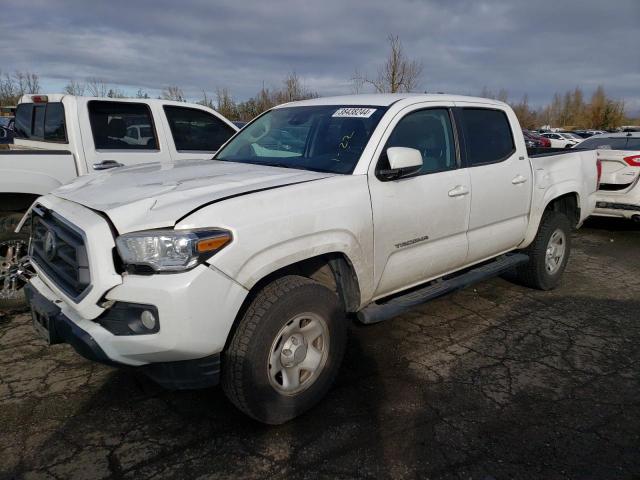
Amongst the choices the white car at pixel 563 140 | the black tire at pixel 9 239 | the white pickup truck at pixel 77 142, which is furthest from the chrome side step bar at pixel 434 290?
the white car at pixel 563 140

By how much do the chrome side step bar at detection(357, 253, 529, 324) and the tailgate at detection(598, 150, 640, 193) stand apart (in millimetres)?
3876

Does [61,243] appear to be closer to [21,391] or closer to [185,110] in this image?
[21,391]

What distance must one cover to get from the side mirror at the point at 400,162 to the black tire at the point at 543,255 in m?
2.26

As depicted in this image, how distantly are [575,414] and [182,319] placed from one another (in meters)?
2.39

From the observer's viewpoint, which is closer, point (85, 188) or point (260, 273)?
point (260, 273)

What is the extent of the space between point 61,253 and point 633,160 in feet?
25.7

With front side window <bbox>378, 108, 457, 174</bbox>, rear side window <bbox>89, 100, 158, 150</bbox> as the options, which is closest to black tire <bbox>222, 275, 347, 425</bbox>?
front side window <bbox>378, 108, 457, 174</bbox>

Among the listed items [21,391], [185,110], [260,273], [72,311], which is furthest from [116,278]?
[185,110]

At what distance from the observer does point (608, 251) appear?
23.9 feet

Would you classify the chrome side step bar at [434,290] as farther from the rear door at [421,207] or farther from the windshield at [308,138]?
the windshield at [308,138]

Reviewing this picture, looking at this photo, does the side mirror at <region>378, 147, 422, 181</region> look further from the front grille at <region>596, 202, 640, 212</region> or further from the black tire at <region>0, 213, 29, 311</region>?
the front grille at <region>596, 202, 640, 212</region>

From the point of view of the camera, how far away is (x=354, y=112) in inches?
144

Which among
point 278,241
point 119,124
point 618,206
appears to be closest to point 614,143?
point 618,206

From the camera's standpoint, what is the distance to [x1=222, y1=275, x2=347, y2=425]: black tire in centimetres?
258
